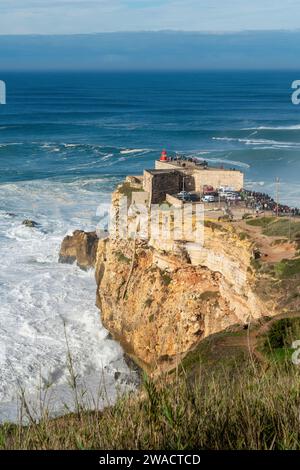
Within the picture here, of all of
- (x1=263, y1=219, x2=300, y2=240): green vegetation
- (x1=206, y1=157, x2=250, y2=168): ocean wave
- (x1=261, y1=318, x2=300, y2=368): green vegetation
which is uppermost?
(x1=206, y1=157, x2=250, y2=168): ocean wave

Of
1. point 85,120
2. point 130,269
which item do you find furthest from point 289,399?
point 85,120

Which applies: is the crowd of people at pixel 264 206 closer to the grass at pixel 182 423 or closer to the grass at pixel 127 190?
the grass at pixel 127 190

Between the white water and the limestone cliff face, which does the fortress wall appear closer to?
the limestone cliff face

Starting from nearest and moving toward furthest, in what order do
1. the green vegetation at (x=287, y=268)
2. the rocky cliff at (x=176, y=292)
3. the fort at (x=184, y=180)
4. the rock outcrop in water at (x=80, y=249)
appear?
the green vegetation at (x=287, y=268), the rocky cliff at (x=176, y=292), the fort at (x=184, y=180), the rock outcrop in water at (x=80, y=249)

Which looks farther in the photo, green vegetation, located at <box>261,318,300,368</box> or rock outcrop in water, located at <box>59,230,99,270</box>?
rock outcrop in water, located at <box>59,230,99,270</box>

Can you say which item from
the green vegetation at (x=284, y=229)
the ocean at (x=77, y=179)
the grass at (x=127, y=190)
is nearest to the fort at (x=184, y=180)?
the grass at (x=127, y=190)

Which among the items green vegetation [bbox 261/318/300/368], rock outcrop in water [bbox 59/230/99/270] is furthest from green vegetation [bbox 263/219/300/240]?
rock outcrop in water [bbox 59/230/99/270]
